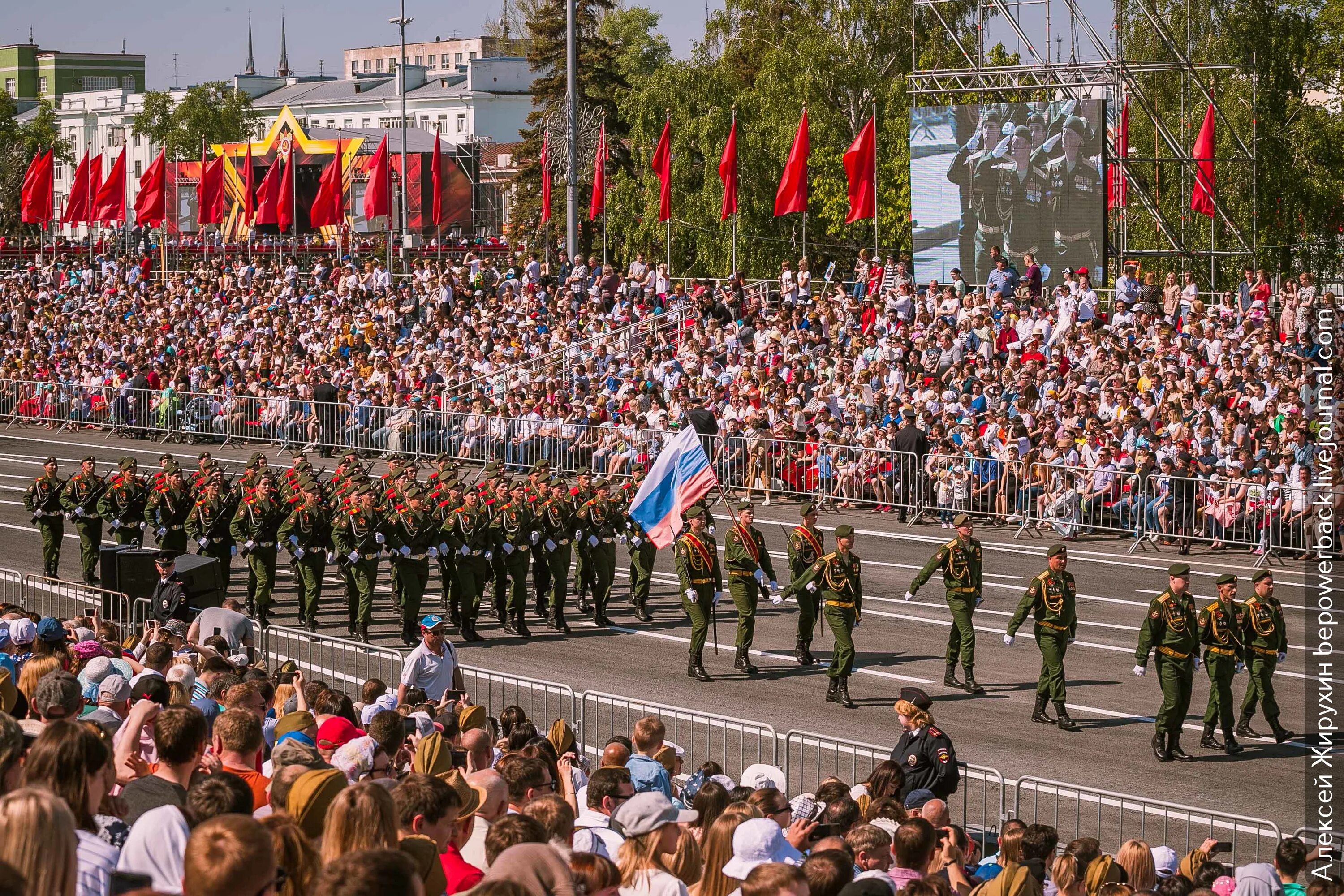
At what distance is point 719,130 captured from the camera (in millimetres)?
54688

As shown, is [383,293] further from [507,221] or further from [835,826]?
[507,221]

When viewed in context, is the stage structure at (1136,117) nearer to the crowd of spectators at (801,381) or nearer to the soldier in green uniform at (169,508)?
the crowd of spectators at (801,381)

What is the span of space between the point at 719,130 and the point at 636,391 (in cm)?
2745

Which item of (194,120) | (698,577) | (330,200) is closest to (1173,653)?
(698,577)

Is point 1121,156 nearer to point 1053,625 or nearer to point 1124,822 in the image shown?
point 1053,625

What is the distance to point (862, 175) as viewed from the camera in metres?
33.3

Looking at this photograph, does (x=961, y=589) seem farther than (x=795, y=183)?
No

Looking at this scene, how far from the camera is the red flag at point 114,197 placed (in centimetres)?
4672

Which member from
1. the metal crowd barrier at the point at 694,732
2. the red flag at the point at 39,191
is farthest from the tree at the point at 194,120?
the metal crowd barrier at the point at 694,732

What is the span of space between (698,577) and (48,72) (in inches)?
5216

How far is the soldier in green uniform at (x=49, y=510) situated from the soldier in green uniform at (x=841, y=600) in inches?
402

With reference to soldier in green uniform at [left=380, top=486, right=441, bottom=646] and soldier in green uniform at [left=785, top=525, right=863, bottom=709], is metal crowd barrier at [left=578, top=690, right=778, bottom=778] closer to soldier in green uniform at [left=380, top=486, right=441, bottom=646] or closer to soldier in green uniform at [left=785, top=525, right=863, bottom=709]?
soldier in green uniform at [left=785, top=525, right=863, bottom=709]

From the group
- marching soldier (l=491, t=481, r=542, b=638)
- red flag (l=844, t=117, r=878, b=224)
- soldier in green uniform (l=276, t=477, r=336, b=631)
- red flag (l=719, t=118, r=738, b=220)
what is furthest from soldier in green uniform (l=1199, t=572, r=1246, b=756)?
red flag (l=719, t=118, r=738, b=220)

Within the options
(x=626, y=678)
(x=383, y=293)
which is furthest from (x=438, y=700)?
(x=383, y=293)
